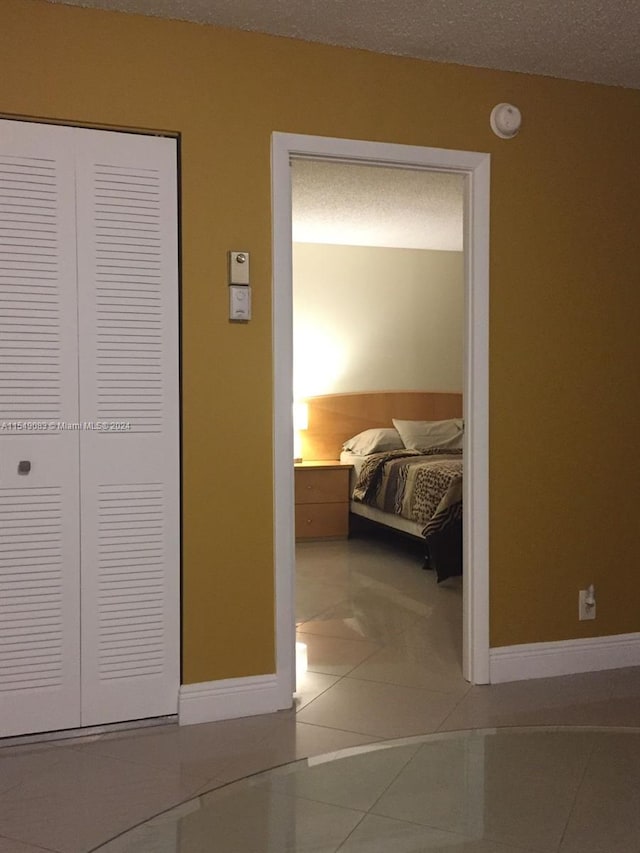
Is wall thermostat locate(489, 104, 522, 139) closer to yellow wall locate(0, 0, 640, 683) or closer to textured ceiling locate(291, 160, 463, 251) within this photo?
yellow wall locate(0, 0, 640, 683)

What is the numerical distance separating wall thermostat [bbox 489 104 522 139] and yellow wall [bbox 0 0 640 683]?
52 mm

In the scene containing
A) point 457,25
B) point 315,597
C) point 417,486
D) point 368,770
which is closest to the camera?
point 368,770

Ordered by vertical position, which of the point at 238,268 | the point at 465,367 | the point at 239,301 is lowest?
the point at 465,367

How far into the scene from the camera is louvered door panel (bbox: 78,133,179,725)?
2740 mm

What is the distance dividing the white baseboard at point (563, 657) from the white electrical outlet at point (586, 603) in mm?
98

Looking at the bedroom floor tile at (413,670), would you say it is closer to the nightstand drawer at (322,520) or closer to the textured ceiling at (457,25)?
the textured ceiling at (457,25)

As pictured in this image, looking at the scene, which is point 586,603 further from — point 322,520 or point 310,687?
point 322,520

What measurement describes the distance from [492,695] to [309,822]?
58.5 inches

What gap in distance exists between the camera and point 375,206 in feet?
18.3

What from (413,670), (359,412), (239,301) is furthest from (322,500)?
(239,301)

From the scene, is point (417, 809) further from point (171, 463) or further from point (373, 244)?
point (373, 244)

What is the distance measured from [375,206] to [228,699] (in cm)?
369

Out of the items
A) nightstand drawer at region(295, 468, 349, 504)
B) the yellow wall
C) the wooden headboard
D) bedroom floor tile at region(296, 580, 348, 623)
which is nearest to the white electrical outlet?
the yellow wall

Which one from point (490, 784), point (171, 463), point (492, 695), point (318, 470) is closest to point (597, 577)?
point (492, 695)
